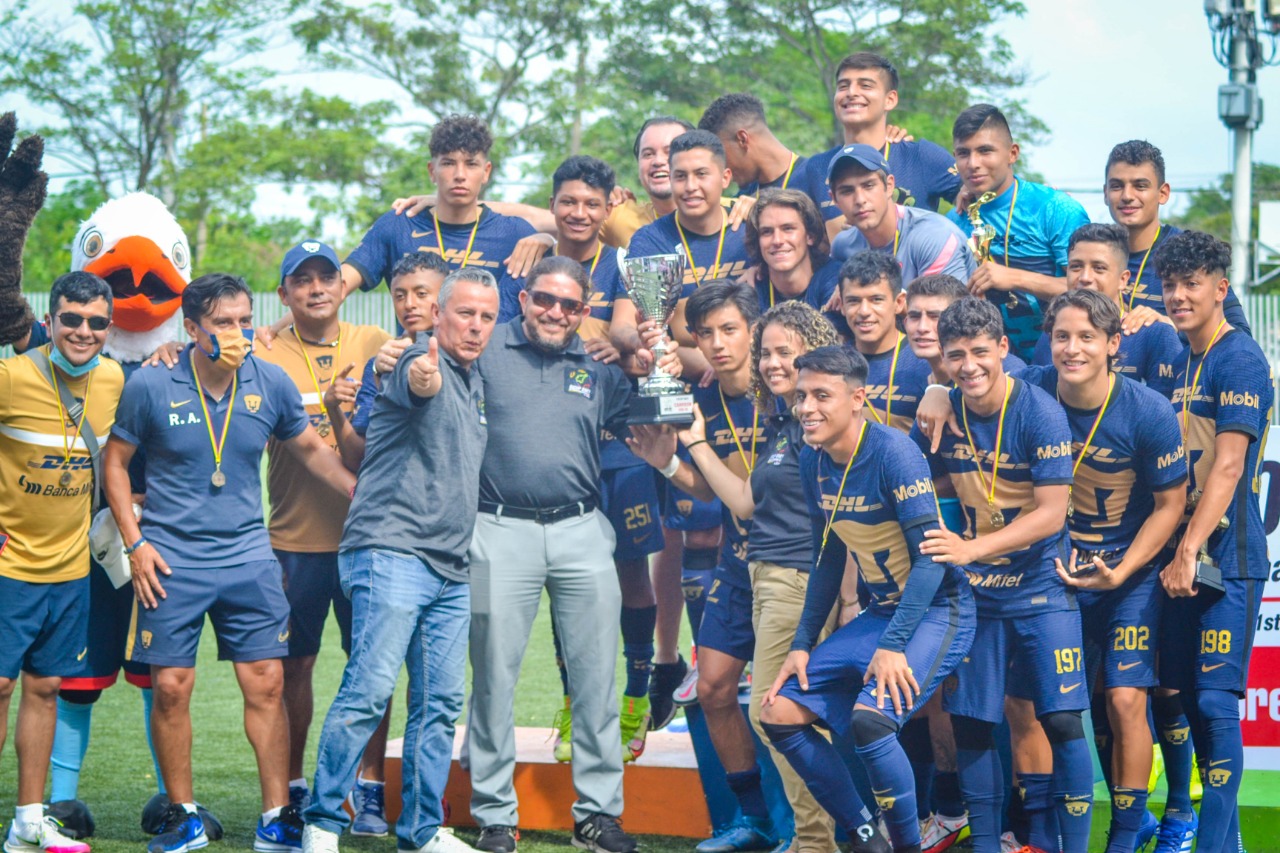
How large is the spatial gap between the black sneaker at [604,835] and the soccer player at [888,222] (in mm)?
2374

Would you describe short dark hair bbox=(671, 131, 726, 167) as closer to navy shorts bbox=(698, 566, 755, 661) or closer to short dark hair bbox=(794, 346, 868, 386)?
short dark hair bbox=(794, 346, 868, 386)

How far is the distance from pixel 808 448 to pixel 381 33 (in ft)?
70.0

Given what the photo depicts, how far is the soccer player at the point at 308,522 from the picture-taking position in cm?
557

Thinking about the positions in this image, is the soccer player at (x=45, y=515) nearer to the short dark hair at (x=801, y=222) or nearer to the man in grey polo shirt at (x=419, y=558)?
the man in grey polo shirt at (x=419, y=558)

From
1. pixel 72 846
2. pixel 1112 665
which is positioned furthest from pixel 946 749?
pixel 72 846

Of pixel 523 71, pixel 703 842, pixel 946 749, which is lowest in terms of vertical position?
pixel 703 842

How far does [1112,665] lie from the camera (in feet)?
15.6

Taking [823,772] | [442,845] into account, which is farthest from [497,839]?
[823,772]

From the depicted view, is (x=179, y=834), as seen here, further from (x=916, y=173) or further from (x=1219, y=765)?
(x=916, y=173)

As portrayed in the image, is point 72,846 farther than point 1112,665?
Yes

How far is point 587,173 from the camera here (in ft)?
19.1

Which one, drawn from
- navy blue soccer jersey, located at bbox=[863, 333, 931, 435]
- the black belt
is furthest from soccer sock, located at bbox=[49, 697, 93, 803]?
navy blue soccer jersey, located at bbox=[863, 333, 931, 435]

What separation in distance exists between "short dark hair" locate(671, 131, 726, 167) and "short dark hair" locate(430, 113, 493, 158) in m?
0.79

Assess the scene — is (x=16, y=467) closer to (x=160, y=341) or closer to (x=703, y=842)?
(x=160, y=341)
